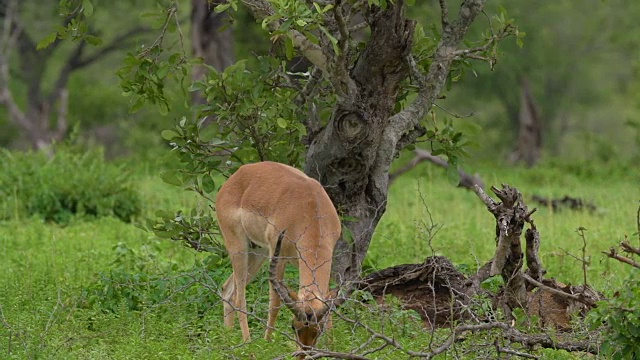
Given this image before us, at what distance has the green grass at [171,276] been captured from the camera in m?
5.93

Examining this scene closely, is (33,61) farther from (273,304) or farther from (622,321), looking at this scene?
(622,321)

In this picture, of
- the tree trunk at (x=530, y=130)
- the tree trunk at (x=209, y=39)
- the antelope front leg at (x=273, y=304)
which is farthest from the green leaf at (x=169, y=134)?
the tree trunk at (x=530, y=130)

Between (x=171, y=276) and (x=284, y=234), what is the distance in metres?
1.37

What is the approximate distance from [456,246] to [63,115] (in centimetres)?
2261

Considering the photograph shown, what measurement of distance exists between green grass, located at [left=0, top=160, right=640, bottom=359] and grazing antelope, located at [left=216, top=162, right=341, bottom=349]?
20 centimetres

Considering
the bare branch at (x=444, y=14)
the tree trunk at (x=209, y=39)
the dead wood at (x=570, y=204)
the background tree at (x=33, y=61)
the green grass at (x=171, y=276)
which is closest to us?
the green grass at (x=171, y=276)

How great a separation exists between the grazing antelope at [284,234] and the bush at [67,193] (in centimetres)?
564

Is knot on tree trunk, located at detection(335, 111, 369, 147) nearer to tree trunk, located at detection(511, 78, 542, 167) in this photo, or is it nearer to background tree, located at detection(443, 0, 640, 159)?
background tree, located at detection(443, 0, 640, 159)

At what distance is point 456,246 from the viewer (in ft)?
33.3

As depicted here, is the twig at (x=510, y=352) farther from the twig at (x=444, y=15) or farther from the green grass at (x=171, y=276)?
the twig at (x=444, y=15)

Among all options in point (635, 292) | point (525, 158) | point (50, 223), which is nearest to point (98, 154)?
point (50, 223)

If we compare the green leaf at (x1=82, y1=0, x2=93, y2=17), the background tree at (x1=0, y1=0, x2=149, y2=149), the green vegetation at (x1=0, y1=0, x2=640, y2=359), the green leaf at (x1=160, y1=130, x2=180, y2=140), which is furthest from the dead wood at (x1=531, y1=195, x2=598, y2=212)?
the background tree at (x1=0, y1=0, x2=149, y2=149)

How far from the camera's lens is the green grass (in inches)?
233

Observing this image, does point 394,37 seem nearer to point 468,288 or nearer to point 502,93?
point 468,288
